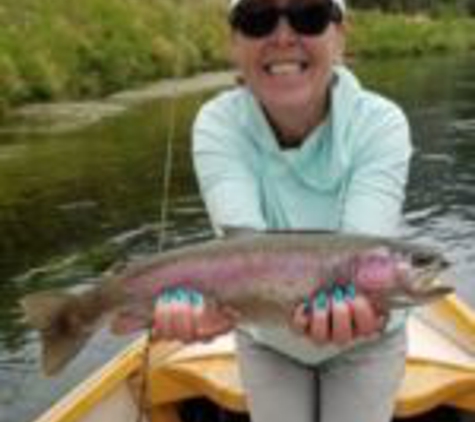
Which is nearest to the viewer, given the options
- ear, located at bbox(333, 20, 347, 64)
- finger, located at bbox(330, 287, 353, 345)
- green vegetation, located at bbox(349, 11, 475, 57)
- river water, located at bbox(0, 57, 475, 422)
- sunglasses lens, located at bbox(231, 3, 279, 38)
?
finger, located at bbox(330, 287, 353, 345)

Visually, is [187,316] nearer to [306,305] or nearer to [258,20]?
[306,305]

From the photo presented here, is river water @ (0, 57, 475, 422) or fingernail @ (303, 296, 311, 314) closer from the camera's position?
fingernail @ (303, 296, 311, 314)

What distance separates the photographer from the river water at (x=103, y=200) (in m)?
10.1

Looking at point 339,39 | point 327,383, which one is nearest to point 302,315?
point 327,383

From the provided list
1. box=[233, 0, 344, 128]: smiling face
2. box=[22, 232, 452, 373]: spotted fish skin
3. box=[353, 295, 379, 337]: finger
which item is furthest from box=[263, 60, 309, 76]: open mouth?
box=[353, 295, 379, 337]: finger

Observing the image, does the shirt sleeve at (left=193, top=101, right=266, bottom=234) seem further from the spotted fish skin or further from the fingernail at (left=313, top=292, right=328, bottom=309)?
the fingernail at (left=313, top=292, right=328, bottom=309)

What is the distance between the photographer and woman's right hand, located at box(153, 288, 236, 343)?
13.0 ft

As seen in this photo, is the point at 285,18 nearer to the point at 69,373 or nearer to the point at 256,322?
the point at 256,322

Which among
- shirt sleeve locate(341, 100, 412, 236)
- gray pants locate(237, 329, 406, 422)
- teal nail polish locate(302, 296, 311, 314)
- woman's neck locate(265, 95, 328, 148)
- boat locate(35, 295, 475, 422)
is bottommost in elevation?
boat locate(35, 295, 475, 422)

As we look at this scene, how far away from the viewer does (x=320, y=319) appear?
12.5 ft

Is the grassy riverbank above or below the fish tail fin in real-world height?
below

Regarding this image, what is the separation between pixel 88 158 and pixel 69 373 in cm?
1104

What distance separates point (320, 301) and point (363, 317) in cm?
15

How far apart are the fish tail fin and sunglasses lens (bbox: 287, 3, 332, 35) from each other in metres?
1.22
